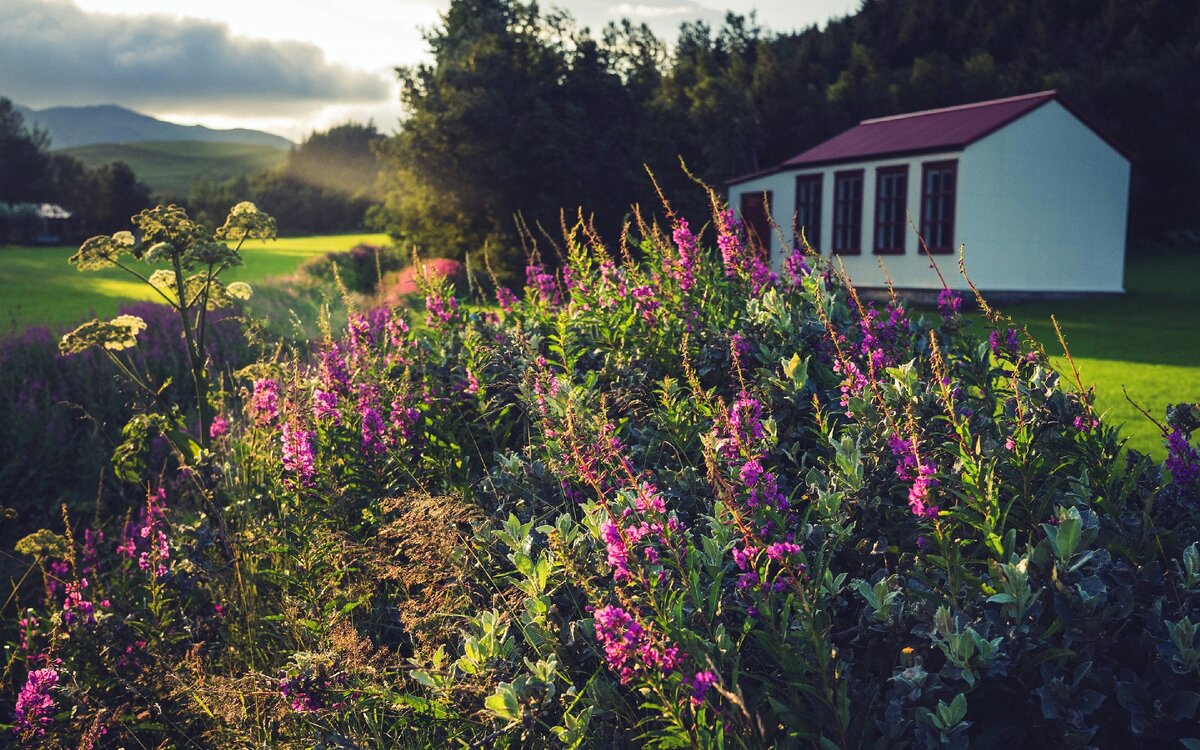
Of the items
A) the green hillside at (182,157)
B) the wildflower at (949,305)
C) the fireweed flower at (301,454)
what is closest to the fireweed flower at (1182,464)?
the wildflower at (949,305)

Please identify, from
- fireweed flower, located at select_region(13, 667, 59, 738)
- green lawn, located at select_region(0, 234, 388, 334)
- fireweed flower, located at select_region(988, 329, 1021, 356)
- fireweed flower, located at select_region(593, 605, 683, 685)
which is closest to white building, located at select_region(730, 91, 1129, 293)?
green lawn, located at select_region(0, 234, 388, 334)

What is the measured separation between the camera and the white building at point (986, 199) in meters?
19.6

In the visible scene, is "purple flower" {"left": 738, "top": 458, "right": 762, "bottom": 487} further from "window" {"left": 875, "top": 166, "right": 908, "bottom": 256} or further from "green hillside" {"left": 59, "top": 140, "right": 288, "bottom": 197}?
"green hillside" {"left": 59, "top": 140, "right": 288, "bottom": 197}

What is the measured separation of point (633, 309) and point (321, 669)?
244 centimetres

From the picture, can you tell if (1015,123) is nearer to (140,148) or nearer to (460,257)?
(460,257)

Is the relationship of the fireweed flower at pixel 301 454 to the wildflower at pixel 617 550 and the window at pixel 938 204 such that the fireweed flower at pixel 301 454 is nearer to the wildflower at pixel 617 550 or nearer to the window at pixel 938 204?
the wildflower at pixel 617 550

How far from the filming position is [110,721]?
10.8 feet

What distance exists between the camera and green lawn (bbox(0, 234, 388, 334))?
1559cm

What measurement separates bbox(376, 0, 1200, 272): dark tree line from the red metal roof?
22.3 feet

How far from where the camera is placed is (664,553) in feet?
8.64

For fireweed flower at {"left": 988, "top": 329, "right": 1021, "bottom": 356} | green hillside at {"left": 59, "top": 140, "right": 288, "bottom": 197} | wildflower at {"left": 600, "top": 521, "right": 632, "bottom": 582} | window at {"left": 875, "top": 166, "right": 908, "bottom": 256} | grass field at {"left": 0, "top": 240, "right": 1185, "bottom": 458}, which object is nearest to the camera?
wildflower at {"left": 600, "top": 521, "right": 632, "bottom": 582}

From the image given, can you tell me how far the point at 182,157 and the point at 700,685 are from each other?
532ft

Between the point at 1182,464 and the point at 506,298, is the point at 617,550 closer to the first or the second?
the point at 1182,464

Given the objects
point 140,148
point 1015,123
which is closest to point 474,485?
point 1015,123
